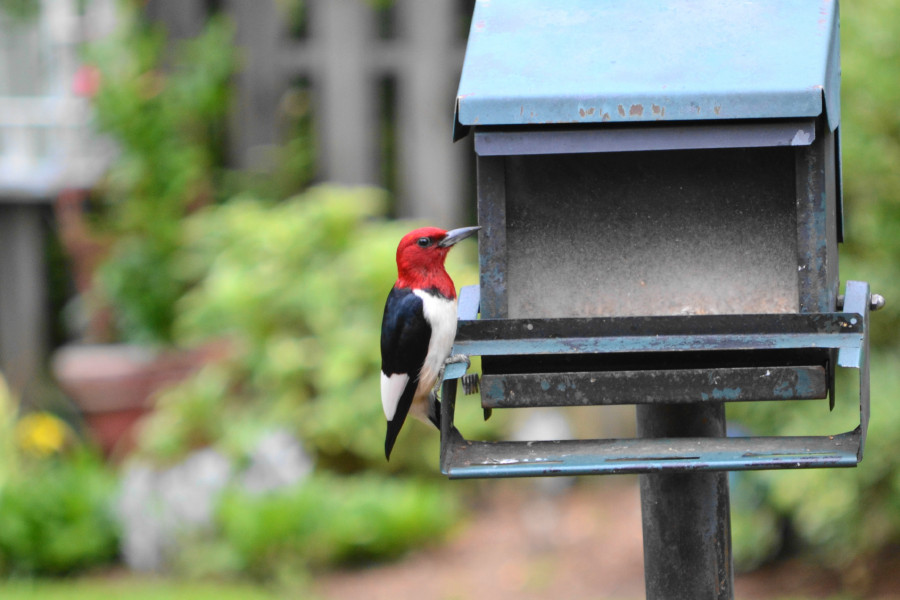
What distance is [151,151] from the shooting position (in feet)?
20.3

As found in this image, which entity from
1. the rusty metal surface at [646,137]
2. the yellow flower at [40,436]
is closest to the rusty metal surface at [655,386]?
the rusty metal surface at [646,137]

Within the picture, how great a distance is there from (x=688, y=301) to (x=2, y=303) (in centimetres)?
559

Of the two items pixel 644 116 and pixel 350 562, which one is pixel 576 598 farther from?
pixel 644 116

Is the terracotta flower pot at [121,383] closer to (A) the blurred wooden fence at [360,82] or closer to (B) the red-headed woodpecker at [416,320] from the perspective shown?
(A) the blurred wooden fence at [360,82]

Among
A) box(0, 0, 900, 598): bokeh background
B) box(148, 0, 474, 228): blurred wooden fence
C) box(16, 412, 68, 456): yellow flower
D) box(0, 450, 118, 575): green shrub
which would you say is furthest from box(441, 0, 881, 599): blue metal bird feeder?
box(16, 412, 68, 456): yellow flower

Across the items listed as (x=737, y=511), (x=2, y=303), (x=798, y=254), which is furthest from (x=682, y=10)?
(x=2, y=303)

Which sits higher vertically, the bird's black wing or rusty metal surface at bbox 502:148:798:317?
rusty metal surface at bbox 502:148:798:317

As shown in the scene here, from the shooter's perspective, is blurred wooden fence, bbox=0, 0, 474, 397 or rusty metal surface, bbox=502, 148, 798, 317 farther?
blurred wooden fence, bbox=0, 0, 474, 397

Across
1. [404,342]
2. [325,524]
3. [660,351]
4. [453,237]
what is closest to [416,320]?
[404,342]

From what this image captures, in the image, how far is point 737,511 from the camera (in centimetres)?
436

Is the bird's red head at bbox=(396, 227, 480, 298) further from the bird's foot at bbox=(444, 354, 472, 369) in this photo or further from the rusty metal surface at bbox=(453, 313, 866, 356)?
the rusty metal surface at bbox=(453, 313, 866, 356)

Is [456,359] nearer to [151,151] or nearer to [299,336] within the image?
[299,336]

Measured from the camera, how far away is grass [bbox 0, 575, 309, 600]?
14.4 ft

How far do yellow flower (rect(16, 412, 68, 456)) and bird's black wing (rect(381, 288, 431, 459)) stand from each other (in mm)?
3675
